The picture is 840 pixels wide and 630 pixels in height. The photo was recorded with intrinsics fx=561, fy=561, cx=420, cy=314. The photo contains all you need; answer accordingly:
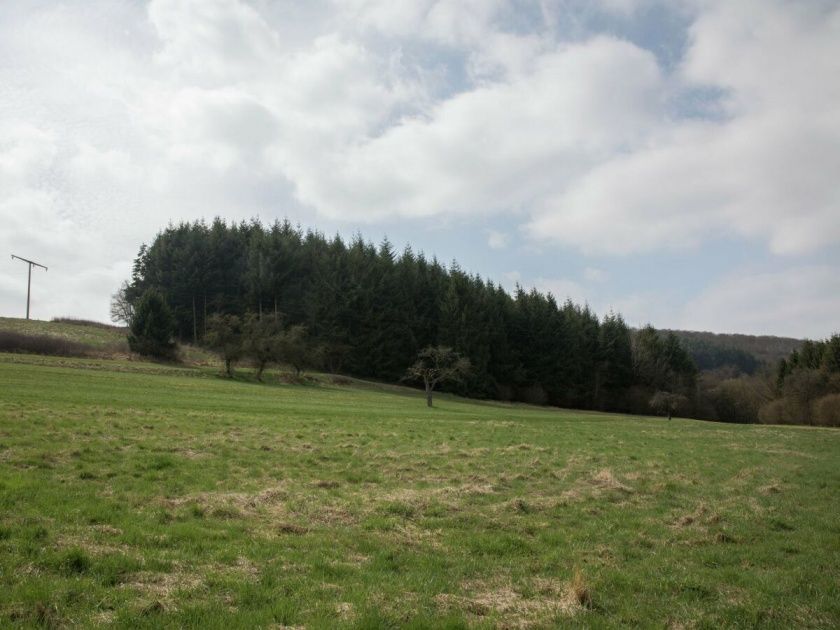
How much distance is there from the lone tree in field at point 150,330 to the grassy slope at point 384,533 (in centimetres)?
5022

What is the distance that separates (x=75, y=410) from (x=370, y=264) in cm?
7623

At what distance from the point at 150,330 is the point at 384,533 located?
69038mm

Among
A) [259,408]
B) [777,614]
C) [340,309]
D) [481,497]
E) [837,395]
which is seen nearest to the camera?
[777,614]

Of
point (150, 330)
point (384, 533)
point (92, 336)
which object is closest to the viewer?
point (384, 533)

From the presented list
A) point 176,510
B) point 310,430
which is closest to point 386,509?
point 176,510

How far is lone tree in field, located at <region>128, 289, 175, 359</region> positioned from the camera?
7100 cm

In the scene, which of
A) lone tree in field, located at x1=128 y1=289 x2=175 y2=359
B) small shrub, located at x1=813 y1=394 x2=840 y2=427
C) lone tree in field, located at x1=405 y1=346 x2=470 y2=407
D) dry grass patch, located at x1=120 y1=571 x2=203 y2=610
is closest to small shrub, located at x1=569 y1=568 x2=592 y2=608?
dry grass patch, located at x1=120 y1=571 x2=203 y2=610

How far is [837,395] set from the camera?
Answer: 3344 inches

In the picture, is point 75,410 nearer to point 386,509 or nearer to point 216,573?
point 386,509

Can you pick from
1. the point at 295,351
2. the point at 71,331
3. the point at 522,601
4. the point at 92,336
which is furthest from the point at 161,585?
the point at 71,331

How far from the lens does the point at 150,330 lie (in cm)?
7119

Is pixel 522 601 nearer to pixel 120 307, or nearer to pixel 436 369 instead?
pixel 436 369

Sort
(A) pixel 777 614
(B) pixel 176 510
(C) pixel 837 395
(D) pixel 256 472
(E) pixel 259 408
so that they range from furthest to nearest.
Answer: (C) pixel 837 395
(E) pixel 259 408
(D) pixel 256 472
(B) pixel 176 510
(A) pixel 777 614

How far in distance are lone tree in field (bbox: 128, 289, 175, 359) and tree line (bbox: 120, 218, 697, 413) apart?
645 inches
